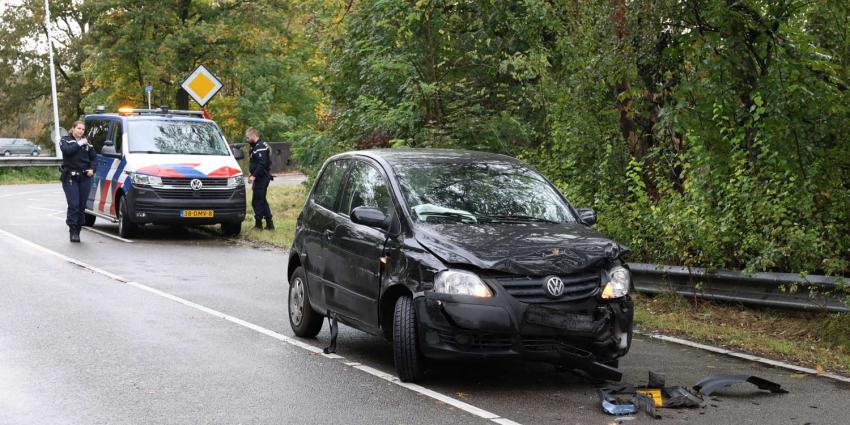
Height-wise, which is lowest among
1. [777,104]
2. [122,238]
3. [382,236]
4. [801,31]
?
[122,238]

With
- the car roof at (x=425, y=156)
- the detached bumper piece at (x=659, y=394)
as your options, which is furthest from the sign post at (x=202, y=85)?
the detached bumper piece at (x=659, y=394)

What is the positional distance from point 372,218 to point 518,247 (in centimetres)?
127

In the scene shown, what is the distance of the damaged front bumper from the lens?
7051mm

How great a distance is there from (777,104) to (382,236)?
473 cm

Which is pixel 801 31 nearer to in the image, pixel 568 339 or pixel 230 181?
pixel 568 339

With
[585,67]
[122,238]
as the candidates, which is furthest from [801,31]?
[122,238]

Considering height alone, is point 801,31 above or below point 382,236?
above

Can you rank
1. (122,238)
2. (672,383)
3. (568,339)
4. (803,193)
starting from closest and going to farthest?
(568,339)
(672,383)
(803,193)
(122,238)

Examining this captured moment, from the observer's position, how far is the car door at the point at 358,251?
26.5 ft

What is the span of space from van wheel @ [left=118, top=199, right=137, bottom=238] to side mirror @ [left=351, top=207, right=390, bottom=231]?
453 inches

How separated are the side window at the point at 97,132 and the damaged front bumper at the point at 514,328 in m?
14.7

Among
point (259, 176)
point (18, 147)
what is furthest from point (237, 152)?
point (18, 147)

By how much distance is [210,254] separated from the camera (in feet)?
55.2

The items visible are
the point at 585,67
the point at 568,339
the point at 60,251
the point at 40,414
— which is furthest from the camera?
the point at 60,251
